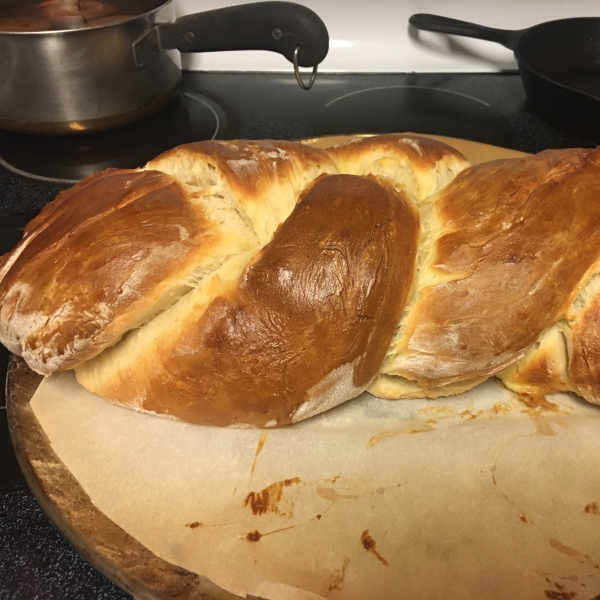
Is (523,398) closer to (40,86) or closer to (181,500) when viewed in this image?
(181,500)

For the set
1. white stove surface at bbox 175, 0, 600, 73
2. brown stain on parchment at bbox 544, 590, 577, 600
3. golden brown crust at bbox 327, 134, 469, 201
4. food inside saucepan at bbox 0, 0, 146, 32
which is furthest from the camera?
white stove surface at bbox 175, 0, 600, 73

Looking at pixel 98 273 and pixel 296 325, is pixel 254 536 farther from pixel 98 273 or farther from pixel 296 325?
pixel 98 273

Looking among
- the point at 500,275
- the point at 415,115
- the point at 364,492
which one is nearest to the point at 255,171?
the point at 500,275

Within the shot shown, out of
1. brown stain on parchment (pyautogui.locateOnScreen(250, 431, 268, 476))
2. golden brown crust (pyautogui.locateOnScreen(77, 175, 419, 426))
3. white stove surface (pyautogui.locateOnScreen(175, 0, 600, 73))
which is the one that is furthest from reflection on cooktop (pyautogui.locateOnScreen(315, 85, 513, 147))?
brown stain on parchment (pyautogui.locateOnScreen(250, 431, 268, 476))

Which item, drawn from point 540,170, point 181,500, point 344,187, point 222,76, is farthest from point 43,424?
point 222,76

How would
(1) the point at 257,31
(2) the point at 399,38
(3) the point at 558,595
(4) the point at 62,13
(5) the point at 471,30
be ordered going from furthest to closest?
(2) the point at 399,38, (5) the point at 471,30, (4) the point at 62,13, (1) the point at 257,31, (3) the point at 558,595

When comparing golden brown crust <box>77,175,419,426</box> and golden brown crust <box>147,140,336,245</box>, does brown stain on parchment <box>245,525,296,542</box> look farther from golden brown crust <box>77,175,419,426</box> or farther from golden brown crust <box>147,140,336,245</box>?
golden brown crust <box>147,140,336,245</box>

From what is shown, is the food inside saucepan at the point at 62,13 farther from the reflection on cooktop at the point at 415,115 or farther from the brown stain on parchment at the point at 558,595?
the brown stain on parchment at the point at 558,595
